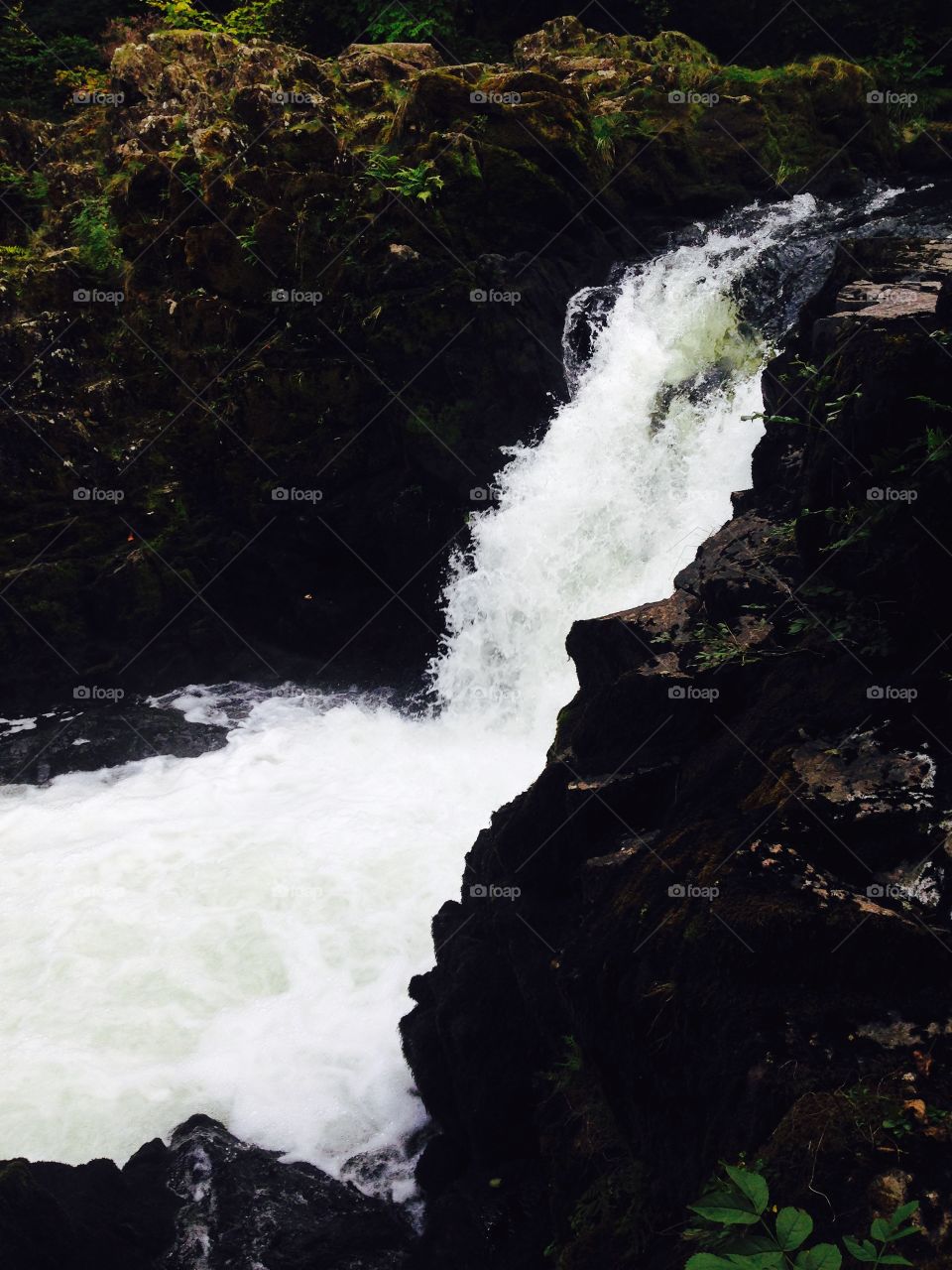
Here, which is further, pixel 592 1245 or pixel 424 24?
pixel 424 24

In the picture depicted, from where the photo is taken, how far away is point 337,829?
30.5ft

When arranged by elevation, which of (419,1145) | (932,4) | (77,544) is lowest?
(419,1145)

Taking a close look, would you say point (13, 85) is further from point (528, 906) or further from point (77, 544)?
point (528, 906)

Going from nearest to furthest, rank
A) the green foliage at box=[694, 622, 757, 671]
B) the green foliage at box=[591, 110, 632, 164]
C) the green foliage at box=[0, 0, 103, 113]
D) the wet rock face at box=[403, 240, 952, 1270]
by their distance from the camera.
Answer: the wet rock face at box=[403, 240, 952, 1270]
the green foliage at box=[694, 622, 757, 671]
the green foliage at box=[591, 110, 632, 164]
the green foliage at box=[0, 0, 103, 113]

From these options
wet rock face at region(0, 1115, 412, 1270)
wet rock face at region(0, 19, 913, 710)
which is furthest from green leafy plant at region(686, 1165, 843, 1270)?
wet rock face at region(0, 19, 913, 710)

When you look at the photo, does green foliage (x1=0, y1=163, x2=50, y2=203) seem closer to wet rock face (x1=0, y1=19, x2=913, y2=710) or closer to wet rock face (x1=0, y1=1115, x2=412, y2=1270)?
wet rock face (x1=0, y1=19, x2=913, y2=710)

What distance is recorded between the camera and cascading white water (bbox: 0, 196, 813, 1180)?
6770 mm

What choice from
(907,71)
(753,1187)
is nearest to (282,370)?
(753,1187)

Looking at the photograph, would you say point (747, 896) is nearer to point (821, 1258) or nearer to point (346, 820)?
point (821, 1258)

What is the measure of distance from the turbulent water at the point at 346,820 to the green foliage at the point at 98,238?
18.8 ft

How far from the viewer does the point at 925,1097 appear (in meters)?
3.18

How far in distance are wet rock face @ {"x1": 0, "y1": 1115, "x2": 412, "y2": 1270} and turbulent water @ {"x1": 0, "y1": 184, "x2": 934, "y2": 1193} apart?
0.39 m

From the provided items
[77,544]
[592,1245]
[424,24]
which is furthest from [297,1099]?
[424,24]

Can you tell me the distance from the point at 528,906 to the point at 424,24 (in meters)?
16.9
